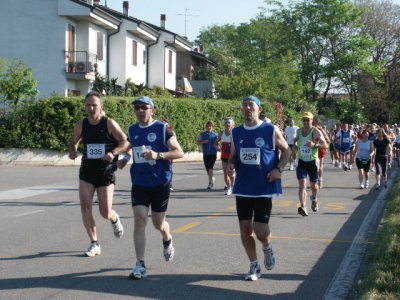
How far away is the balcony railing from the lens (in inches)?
1364

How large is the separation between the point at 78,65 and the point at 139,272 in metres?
28.4

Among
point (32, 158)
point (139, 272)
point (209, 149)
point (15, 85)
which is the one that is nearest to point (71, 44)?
point (15, 85)

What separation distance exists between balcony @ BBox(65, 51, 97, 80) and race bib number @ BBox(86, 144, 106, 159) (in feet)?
87.8

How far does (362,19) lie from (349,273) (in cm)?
6453

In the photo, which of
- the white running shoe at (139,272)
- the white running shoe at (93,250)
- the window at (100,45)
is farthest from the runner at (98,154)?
the window at (100,45)

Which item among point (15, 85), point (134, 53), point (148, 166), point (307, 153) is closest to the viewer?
point (148, 166)

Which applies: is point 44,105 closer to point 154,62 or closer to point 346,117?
point 154,62

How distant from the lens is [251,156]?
731 centimetres

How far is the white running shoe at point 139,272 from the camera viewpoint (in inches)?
291

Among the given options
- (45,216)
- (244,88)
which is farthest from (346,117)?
(45,216)

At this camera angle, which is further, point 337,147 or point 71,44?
point 71,44

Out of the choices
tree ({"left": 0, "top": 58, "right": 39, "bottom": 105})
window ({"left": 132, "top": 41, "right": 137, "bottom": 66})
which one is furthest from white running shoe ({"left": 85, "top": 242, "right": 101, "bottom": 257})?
window ({"left": 132, "top": 41, "right": 137, "bottom": 66})

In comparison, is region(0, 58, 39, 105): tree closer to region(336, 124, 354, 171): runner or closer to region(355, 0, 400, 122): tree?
region(336, 124, 354, 171): runner

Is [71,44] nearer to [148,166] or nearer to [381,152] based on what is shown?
[381,152]
